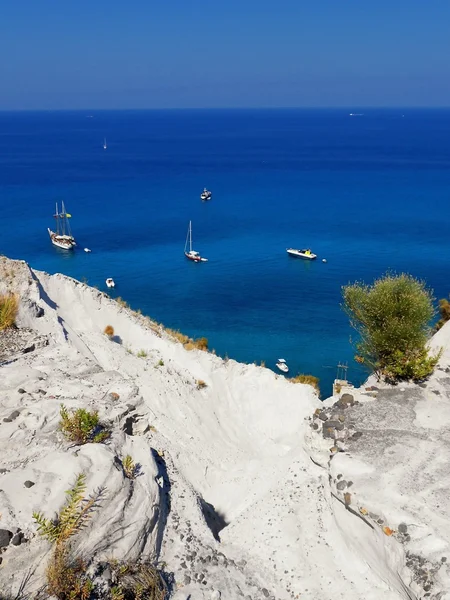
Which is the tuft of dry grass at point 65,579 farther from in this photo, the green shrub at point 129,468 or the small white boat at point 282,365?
the small white boat at point 282,365

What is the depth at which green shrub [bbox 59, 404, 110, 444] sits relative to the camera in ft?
49.2

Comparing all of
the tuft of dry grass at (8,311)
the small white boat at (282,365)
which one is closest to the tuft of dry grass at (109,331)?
the tuft of dry grass at (8,311)

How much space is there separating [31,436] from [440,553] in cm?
1184

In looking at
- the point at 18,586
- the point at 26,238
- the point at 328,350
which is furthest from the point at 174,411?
the point at 26,238

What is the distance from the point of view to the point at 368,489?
1462cm

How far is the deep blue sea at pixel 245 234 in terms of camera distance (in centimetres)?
4581

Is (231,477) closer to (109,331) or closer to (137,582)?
(137,582)

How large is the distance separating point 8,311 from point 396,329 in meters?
16.6

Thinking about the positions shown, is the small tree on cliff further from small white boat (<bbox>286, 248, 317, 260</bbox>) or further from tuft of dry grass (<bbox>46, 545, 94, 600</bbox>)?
small white boat (<bbox>286, 248, 317, 260</bbox>)

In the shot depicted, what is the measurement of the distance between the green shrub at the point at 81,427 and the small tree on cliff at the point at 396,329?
11393mm

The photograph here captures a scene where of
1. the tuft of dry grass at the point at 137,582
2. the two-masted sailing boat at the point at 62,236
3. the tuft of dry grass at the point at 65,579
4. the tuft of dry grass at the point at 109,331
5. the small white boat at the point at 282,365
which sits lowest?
the small white boat at the point at 282,365

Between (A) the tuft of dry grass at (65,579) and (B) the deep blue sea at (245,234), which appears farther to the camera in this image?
(B) the deep blue sea at (245,234)

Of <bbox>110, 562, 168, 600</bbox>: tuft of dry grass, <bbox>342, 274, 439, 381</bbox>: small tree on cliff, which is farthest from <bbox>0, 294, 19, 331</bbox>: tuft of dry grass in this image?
<bbox>342, 274, 439, 381</bbox>: small tree on cliff

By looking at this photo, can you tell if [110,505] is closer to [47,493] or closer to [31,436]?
[47,493]
